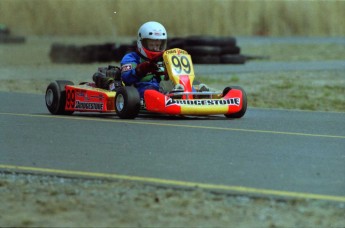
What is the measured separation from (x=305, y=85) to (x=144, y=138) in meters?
10.3

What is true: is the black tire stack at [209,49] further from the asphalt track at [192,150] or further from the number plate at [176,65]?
the asphalt track at [192,150]

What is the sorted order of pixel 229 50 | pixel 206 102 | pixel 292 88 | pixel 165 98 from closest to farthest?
pixel 165 98, pixel 206 102, pixel 292 88, pixel 229 50

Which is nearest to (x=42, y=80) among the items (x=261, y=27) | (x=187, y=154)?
(x=187, y=154)

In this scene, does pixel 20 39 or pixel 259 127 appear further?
pixel 20 39

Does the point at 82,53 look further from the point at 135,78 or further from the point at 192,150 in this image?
the point at 192,150

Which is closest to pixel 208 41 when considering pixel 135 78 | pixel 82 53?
pixel 82 53

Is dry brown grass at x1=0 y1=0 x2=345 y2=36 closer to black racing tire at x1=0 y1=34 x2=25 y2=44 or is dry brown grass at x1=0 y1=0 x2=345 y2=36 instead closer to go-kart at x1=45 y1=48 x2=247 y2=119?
black racing tire at x1=0 y1=34 x2=25 y2=44

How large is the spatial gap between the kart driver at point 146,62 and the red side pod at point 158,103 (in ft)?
1.49

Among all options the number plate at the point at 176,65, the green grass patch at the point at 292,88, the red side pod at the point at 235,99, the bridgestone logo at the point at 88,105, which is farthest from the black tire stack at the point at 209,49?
the red side pod at the point at 235,99

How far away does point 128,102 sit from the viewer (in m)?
11.5

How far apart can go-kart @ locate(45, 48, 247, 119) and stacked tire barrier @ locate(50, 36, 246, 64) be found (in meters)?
14.6

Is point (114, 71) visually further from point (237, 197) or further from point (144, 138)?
point (237, 197)

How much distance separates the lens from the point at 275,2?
4925 cm

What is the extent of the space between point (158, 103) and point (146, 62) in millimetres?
801
